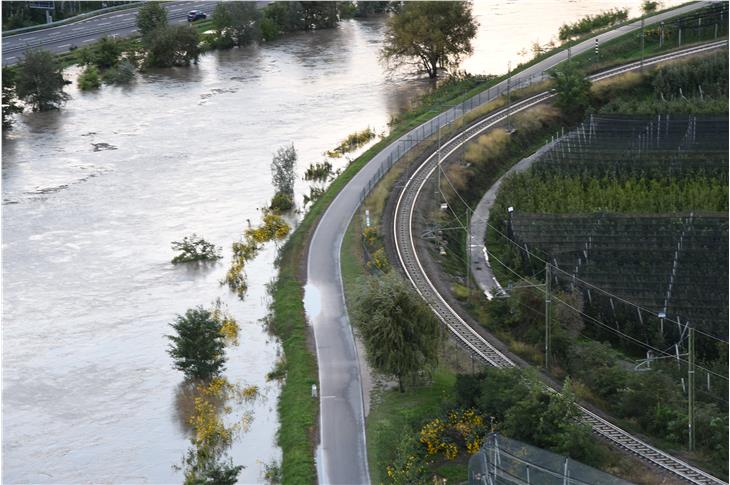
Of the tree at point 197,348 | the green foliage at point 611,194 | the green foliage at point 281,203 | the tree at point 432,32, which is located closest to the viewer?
the tree at point 197,348

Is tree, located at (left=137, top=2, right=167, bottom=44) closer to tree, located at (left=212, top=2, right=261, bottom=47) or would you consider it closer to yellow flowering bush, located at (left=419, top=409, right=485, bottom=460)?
tree, located at (left=212, top=2, right=261, bottom=47)

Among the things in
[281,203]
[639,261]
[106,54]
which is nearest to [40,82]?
[106,54]

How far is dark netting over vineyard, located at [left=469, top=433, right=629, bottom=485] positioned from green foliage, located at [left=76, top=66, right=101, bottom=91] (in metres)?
73.0

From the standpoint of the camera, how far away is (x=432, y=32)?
95.5 m

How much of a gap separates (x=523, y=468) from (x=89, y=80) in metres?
76.1

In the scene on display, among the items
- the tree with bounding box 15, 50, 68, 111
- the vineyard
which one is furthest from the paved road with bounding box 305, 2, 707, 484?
the tree with bounding box 15, 50, 68, 111

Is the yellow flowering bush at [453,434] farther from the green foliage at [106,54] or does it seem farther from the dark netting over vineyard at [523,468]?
the green foliage at [106,54]

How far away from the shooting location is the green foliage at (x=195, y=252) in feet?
202

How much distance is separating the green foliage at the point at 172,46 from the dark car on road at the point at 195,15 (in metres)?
12.7

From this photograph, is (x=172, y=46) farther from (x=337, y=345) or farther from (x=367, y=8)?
(x=337, y=345)

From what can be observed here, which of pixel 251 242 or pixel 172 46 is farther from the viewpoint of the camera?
pixel 172 46

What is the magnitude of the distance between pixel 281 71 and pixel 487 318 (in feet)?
196

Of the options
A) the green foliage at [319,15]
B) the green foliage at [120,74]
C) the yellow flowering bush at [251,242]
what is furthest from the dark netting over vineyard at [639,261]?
the green foliage at [319,15]

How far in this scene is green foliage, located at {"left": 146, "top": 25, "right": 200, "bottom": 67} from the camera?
106 metres
